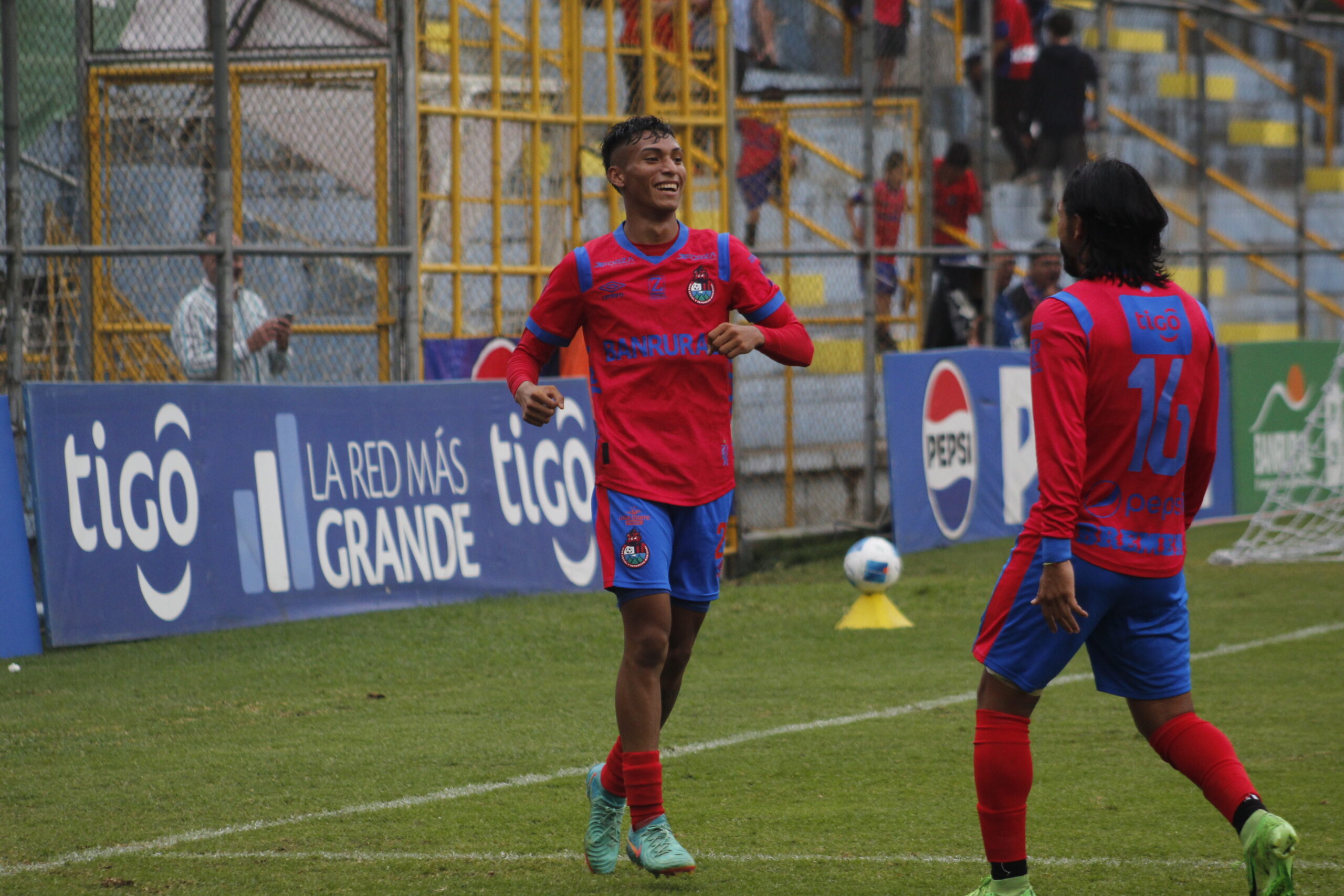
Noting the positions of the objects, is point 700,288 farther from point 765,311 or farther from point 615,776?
point 615,776

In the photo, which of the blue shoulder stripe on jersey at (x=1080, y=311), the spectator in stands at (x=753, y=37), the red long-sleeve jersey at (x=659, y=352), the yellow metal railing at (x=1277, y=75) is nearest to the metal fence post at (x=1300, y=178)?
the yellow metal railing at (x=1277, y=75)

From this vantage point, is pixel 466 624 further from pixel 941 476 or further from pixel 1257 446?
pixel 1257 446

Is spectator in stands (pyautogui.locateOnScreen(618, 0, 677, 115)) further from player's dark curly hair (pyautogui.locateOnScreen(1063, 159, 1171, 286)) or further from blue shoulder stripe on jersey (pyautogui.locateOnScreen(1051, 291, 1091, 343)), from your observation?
blue shoulder stripe on jersey (pyautogui.locateOnScreen(1051, 291, 1091, 343))

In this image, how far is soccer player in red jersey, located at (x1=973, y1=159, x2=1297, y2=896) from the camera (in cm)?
388

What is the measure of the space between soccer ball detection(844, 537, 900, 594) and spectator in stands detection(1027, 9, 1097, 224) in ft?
22.2

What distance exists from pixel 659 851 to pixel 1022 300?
10789 millimetres

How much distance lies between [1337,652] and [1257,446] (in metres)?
7.39

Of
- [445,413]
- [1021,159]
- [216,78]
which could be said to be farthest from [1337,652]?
[1021,159]

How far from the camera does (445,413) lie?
1061 centimetres

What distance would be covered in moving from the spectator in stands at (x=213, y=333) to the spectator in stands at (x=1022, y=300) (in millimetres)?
6257

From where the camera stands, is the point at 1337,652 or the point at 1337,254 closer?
the point at 1337,652

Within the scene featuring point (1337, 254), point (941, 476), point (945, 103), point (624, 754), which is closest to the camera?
point (624, 754)

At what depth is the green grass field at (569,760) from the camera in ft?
15.5

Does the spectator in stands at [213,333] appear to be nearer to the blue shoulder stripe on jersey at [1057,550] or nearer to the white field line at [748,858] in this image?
the white field line at [748,858]
